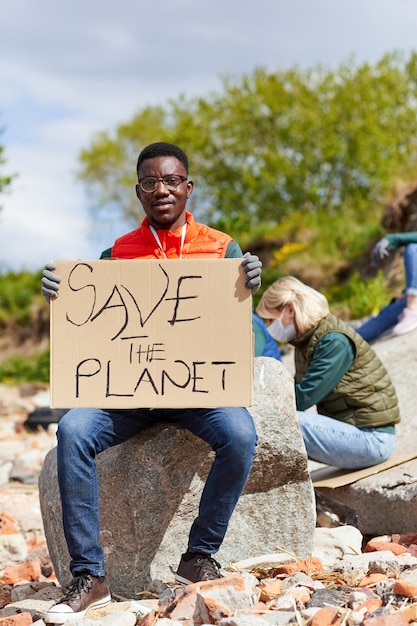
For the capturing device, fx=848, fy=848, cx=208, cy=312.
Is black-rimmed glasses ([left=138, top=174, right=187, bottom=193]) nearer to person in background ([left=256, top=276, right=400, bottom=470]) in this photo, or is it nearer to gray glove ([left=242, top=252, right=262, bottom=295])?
gray glove ([left=242, top=252, right=262, bottom=295])

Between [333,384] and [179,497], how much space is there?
1484mm

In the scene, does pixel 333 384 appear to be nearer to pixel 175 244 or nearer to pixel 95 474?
pixel 175 244

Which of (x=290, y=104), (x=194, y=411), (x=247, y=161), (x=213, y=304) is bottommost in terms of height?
(x=194, y=411)

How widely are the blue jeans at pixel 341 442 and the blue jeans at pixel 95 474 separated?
1.49 meters

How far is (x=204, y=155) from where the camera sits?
29.1m

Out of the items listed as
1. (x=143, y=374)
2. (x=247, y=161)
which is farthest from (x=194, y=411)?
(x=247, y=161)

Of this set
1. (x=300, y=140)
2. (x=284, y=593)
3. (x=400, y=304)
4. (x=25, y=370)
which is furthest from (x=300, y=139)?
(x=284, y=593)

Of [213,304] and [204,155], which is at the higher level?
[204,155]

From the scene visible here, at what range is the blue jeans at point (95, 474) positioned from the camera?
12.2 feet

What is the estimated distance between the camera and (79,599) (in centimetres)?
361

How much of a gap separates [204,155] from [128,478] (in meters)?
25.7

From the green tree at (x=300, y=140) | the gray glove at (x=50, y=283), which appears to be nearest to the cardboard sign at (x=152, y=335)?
the gray glove at (x=50, y=283)

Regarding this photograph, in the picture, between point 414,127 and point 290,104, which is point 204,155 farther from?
point 414,127

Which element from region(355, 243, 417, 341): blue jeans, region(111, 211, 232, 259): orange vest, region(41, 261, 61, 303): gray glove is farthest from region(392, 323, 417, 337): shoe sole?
region(41, 261, 61, 303): gray glove
